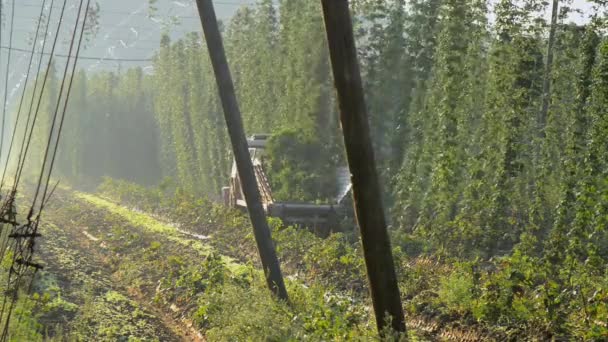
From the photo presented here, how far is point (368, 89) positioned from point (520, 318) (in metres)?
18.9

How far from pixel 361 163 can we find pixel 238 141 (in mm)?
5870

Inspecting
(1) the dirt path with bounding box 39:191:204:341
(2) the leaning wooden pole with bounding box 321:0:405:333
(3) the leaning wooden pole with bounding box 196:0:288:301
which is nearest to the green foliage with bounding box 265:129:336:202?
(1) the dirt path with bounding box 39:191:204:341

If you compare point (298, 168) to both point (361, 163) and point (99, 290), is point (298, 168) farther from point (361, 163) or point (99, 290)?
point (361, 163)

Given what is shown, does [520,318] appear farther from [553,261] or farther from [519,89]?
[519,89]

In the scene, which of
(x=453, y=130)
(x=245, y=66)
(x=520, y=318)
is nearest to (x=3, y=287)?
(x=520, y=318)

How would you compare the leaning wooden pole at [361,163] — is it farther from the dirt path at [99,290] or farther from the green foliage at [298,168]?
the green foliage at [298,168]

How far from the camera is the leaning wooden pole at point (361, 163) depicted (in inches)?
291

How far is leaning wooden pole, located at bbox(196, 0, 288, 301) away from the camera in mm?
12805

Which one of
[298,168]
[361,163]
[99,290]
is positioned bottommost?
[99,290]

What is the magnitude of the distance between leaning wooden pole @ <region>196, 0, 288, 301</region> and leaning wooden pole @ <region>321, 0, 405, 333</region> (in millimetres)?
5399

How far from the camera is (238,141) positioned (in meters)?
13.2

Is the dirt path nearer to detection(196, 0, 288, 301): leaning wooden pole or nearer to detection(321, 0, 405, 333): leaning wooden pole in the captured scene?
detection(196, 0, 288, 301): leaning wooden pole

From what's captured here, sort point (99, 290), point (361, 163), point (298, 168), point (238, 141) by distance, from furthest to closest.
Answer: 1. point (298, 168)
2. point (99, 290)
3. point (238, 141)
4. point (361, 163)

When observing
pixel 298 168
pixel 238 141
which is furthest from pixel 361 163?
pixel 298 168
